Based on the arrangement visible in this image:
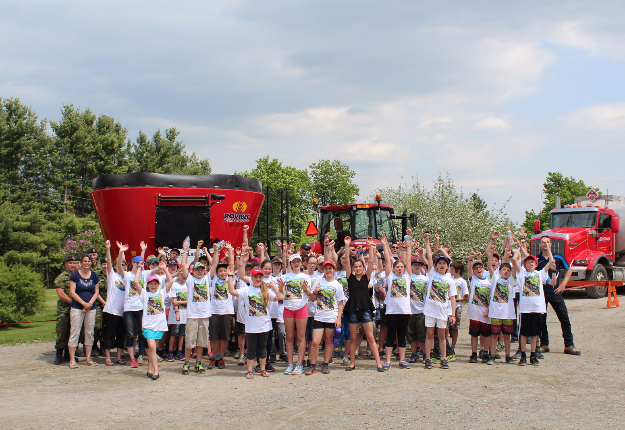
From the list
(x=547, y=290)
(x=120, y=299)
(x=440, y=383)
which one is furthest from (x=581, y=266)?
(x=120, y=299)

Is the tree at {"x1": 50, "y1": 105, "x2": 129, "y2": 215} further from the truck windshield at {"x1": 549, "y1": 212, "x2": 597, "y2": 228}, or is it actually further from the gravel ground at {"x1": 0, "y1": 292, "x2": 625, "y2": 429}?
the gravel ground at {"x1": 0, "y1": 292, "x2": 625, "y2": 429}

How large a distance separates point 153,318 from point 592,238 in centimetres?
1677

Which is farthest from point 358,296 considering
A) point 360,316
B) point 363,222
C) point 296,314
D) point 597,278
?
point 597,278

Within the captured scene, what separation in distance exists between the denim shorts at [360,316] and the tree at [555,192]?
140 ft

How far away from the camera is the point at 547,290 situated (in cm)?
940

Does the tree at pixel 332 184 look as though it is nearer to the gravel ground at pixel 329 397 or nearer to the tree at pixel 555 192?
the tree at pixel 555 192

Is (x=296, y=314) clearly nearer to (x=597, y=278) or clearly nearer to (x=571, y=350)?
(x=571, y=350)

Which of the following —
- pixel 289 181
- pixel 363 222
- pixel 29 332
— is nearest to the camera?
pixel 29 332

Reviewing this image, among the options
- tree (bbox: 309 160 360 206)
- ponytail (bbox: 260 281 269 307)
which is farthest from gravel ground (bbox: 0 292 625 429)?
tree (bbox: 309 160 360 206)

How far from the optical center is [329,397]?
6406 mm

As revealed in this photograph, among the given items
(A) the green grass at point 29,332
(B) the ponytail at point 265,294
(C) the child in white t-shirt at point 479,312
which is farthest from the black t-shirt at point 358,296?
(A) the green grass at point 29,332

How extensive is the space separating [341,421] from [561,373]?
13.2 ft

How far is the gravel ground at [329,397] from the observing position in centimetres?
546

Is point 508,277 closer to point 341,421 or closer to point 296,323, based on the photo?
point 296,323
